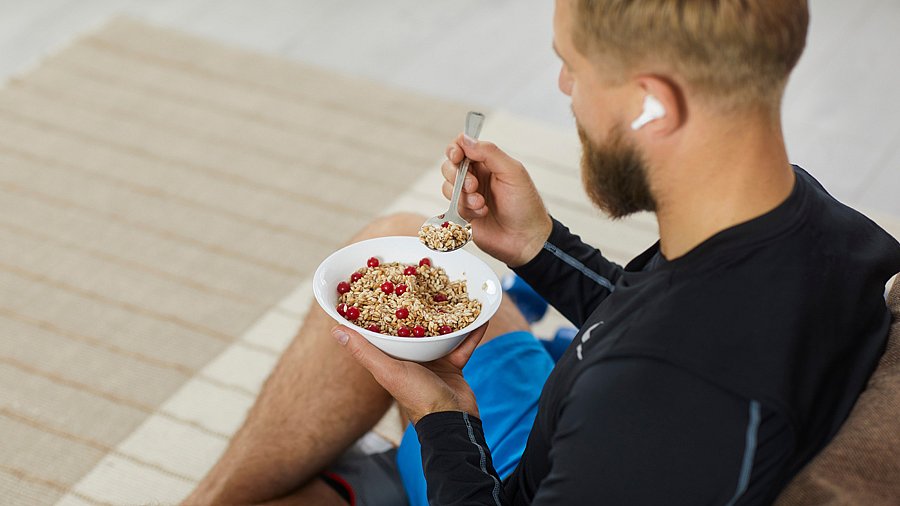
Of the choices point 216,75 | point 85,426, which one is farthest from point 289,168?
point 85,426

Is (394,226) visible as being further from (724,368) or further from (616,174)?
(724,368)

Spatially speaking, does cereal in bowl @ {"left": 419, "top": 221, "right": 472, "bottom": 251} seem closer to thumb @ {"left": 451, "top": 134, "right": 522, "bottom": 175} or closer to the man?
thumb @ {"left": 451, "top": 134, "right": 522, "bottom": 175}

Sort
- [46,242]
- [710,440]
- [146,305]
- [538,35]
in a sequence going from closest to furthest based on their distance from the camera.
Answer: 1. [710,440]
2. [146,305]
3. [46,242]
4. [538,35]

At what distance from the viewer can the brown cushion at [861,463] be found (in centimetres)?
99

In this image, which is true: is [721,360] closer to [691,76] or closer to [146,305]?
[691,76]

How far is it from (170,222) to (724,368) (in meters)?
1.87

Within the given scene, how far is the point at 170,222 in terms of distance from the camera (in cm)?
256

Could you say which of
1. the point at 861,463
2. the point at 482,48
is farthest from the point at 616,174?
the point at 482,48

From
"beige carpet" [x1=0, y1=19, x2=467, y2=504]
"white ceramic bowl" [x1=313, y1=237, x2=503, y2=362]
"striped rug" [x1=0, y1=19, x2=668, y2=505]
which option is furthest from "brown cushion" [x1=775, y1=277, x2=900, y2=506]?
"beige carpet" [x1=0, y1=19, x2=467, y2=504]

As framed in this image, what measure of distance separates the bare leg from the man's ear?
67cm

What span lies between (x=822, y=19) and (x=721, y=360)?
300cm

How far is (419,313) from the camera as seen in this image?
138cm

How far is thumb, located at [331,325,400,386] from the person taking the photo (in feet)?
4.30

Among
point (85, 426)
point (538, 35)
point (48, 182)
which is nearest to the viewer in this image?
point (85, 426)
